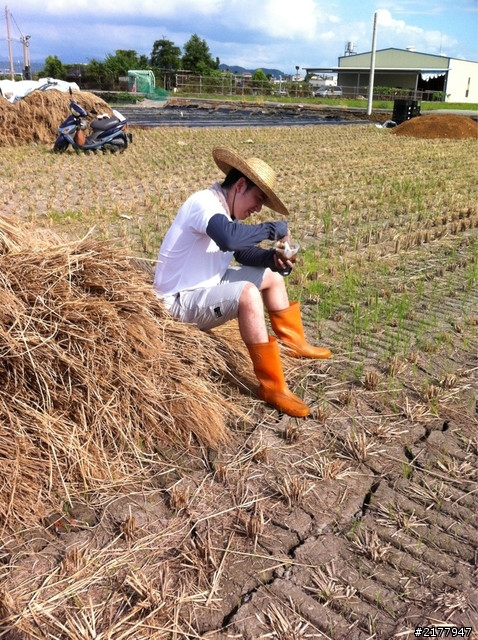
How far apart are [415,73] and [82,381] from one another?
61.5 meters

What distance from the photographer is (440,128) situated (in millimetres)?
19609

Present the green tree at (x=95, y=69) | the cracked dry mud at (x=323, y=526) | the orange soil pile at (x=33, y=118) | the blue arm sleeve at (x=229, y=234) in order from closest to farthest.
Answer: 1. the cracked dry mud at (x=323, y=526)
2. the blue arm sleeve at (x=229, y=234)
3. the orange soil pile at (x=33, y=118)
4. the green tree at (x=95, y=69)

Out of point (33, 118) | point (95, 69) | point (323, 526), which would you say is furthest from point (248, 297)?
point (95, 69)

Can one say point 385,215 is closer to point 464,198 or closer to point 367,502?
point 464,198

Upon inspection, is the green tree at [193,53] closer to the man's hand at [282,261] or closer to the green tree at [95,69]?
the green tree at [95,69]

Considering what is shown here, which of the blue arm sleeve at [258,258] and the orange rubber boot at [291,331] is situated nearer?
the blue arm sleeve at [258,258]

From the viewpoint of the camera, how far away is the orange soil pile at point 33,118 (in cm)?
1418

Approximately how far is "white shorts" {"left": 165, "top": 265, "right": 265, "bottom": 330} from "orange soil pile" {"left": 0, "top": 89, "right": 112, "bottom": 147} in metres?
12.2

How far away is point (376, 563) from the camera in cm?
219

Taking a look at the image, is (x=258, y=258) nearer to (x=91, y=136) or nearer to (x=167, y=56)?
(x=91, y=136)

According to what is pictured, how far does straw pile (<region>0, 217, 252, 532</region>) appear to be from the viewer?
2422 mm

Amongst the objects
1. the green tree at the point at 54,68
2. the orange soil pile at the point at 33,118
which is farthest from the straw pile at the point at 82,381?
the green tree at the point at 54,68

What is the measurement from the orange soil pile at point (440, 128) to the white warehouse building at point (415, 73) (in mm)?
35225

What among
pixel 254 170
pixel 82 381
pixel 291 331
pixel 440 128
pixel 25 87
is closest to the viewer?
pixel 82 381
